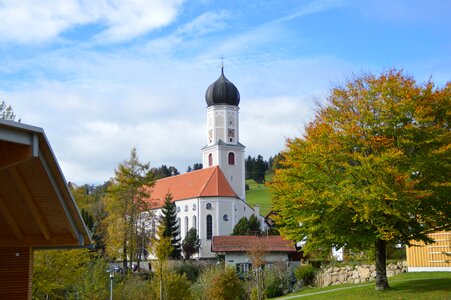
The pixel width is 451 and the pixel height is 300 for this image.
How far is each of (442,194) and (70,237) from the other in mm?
13913

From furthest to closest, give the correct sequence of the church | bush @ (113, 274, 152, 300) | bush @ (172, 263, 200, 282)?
the church
bush @ (172, 263, 200, 282)
bush @ (113, 274, 152, 300)

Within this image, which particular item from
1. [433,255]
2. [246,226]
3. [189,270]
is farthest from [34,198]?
[246,226]

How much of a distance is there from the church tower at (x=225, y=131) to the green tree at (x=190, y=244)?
13271mm

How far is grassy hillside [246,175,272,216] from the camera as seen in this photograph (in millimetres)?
104613

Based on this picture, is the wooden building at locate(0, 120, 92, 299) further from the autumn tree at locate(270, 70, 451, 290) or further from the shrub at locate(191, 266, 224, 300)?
the shrub at locate(191, 266, 224, 300)

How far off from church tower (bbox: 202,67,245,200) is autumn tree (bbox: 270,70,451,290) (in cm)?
6010

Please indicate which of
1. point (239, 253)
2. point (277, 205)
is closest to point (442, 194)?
point (277, 205)

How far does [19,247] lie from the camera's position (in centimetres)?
Answer: 1261

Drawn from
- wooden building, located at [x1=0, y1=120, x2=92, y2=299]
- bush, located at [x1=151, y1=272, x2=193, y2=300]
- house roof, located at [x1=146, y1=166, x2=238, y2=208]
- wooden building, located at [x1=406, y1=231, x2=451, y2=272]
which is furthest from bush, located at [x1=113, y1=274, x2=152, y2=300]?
house roof, located at [x1=146, y1=166, x2=238, y2=208]

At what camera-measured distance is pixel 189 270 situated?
46.7 m

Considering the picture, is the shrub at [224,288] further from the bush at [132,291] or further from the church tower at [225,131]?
the church tower at [225,131]

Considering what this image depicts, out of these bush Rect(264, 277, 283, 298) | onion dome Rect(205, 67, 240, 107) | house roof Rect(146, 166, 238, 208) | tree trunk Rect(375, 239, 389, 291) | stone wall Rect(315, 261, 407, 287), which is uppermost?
onion dome Rect(205, 67, 240, 107)

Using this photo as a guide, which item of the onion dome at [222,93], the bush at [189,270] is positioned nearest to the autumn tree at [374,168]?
the bush at [189,270]

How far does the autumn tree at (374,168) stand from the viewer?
20859 millimetres
